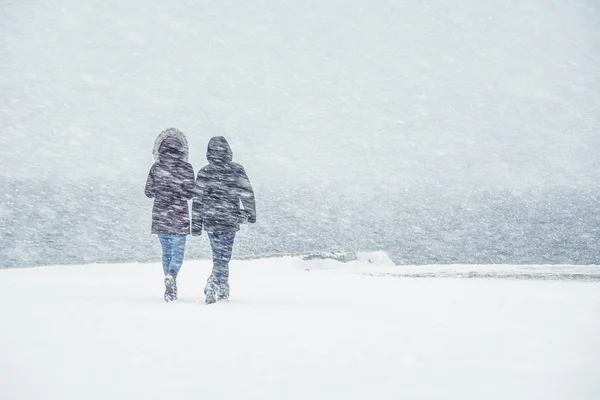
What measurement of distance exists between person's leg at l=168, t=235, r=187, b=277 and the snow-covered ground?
1.57ft

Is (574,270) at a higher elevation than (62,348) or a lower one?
higher

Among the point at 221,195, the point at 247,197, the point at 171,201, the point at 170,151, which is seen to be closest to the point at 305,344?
the point at 247,197

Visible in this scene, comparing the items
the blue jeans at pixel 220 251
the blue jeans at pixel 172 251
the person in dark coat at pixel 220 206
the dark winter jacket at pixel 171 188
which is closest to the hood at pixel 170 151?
the dark winter jacket at pixel 171 188

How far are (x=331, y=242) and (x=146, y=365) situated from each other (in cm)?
6304

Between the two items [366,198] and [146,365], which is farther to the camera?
[366,198]

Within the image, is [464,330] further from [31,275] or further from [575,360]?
[31,275]

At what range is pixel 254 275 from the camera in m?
13.9

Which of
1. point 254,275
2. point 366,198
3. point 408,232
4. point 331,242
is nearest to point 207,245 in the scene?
point 331,242

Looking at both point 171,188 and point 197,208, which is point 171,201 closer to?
point 171,188

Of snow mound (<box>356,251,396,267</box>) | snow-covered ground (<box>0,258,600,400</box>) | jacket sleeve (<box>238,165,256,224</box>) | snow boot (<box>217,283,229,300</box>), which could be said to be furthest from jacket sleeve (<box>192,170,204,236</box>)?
snow mound (<box>356,251,396,267</box>)

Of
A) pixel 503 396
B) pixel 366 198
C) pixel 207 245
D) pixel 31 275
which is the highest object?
pixel 366 198

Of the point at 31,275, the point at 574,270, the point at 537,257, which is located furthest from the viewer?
the point at 537,257

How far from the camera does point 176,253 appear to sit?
869 cm

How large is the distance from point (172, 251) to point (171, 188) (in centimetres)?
82
